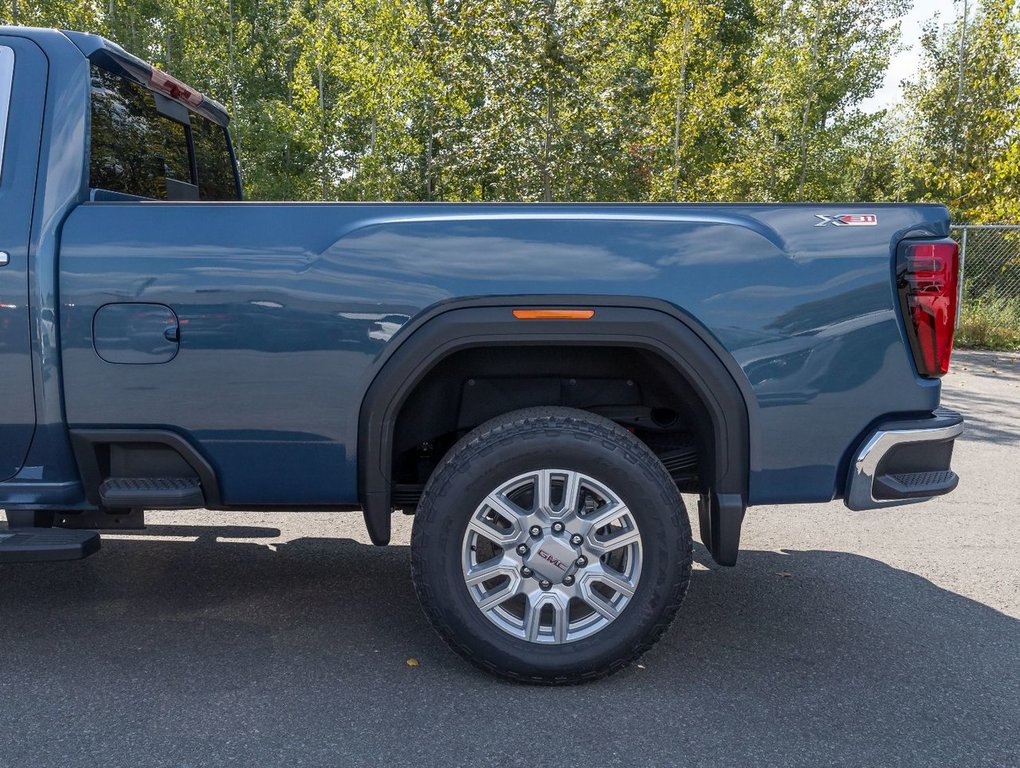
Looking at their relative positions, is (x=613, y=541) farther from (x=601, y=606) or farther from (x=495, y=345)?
(x=495, y=345)

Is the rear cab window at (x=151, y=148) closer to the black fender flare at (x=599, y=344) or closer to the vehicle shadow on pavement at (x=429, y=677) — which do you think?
the black fender flare at (x=599, y=344)

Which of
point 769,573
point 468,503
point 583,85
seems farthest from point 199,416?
point 583,85

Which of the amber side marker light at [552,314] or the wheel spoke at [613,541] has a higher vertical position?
the amber side marker light at [552,314]

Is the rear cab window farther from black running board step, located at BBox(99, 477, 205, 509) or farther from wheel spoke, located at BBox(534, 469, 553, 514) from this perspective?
wheel spoke, located at BBox(534, 469, 553, 514)

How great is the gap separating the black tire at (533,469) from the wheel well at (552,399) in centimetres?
32

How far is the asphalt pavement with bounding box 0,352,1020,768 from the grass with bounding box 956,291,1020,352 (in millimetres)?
11888

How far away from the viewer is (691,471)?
11.7 ft

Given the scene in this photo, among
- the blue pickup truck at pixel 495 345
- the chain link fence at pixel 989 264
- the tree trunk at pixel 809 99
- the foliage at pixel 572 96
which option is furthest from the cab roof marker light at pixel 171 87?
the tree trunk at pixel 809 99

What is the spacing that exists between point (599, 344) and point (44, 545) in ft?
6.56

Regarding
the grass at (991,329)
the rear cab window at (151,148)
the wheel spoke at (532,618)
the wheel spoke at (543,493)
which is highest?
the rear cab window at (151,148)

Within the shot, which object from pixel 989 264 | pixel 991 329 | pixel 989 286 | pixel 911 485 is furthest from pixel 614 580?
pixel 989 264

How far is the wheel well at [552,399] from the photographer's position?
323 cm

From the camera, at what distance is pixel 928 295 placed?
2.91 metres

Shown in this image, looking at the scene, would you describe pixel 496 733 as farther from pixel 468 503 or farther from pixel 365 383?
pixel 365 383
